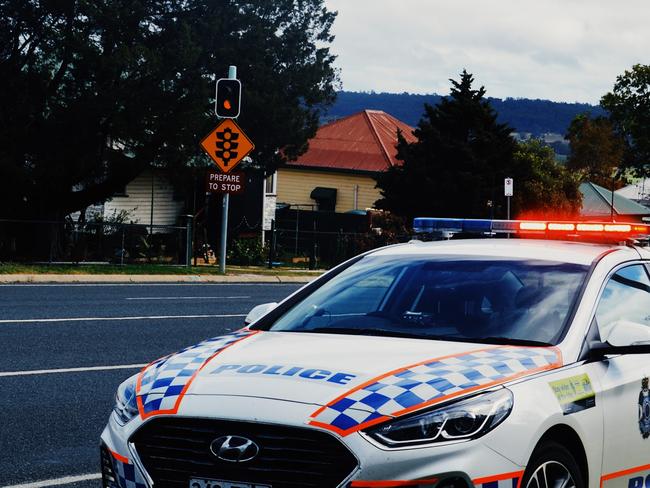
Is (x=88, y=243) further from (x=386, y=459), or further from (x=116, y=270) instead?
(x=386, y=459)

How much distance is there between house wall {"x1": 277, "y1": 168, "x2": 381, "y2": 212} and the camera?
68125 millimetres

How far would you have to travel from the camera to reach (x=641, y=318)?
6.57 m

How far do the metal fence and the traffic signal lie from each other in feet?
14.7

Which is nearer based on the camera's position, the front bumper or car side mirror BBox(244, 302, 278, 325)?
the front bumper

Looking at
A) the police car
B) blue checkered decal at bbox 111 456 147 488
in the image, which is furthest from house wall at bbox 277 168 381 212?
blue checkered decal at bbox 111 456 147 488

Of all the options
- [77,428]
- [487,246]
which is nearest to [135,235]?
[77,428]

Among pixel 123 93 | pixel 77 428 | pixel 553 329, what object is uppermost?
pixel 123 93

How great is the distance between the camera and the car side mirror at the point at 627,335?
564 cm

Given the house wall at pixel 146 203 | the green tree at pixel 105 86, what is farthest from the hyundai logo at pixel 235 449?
the house wall at pixel 146 203

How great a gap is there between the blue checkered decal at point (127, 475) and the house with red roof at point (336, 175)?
61.1m

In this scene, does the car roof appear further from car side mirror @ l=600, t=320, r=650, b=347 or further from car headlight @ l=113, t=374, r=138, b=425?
car headlight @ l=113, t=374, r=138, b=425

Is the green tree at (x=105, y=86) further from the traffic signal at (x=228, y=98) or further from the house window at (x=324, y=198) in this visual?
the house window at (x=324, y=198)

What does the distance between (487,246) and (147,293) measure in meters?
15.5

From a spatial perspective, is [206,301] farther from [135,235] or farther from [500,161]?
[500,161]
